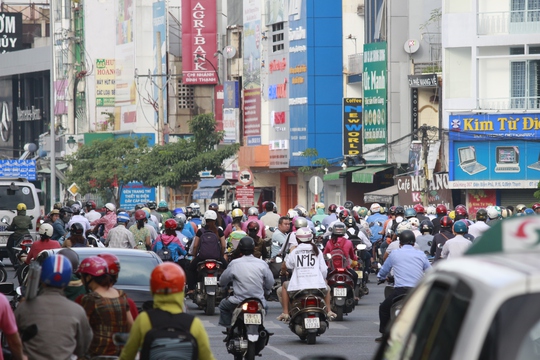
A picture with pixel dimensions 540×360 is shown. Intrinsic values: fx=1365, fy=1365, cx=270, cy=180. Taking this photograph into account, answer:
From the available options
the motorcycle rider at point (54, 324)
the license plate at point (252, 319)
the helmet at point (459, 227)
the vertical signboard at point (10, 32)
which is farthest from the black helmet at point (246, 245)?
the vertical signboard at point (10, 32)

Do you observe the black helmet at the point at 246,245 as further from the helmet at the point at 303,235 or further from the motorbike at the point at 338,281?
the motorbike at the point at 338,281

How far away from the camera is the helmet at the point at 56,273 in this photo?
7.72 m

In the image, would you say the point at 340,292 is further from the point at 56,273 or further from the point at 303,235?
the point at 56,273

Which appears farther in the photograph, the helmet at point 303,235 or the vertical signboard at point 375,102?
the vertical signboard at point 375,102

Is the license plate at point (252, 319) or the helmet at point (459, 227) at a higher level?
the helmet at point (459, 227)

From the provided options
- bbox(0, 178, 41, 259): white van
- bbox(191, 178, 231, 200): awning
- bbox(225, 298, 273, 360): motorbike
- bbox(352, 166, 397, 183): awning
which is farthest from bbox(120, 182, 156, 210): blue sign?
bbox(225, 298, 273, 360): motorbike

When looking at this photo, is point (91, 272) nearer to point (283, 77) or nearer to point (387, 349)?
point (387, 349)

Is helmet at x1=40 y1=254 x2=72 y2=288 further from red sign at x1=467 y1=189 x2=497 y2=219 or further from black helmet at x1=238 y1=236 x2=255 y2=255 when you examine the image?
red sign at x1=467 y1=189 x2=497 y2=219

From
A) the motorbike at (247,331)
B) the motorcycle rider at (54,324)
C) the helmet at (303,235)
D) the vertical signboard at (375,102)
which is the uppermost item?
the vertical signboard at (375,102)

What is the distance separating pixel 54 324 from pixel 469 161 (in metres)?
37.8

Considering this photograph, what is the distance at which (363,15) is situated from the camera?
193ft

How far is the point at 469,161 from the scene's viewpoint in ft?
146

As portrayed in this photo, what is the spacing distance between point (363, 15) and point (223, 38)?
17.0 metres

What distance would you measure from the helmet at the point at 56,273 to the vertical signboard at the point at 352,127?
1796 inches
